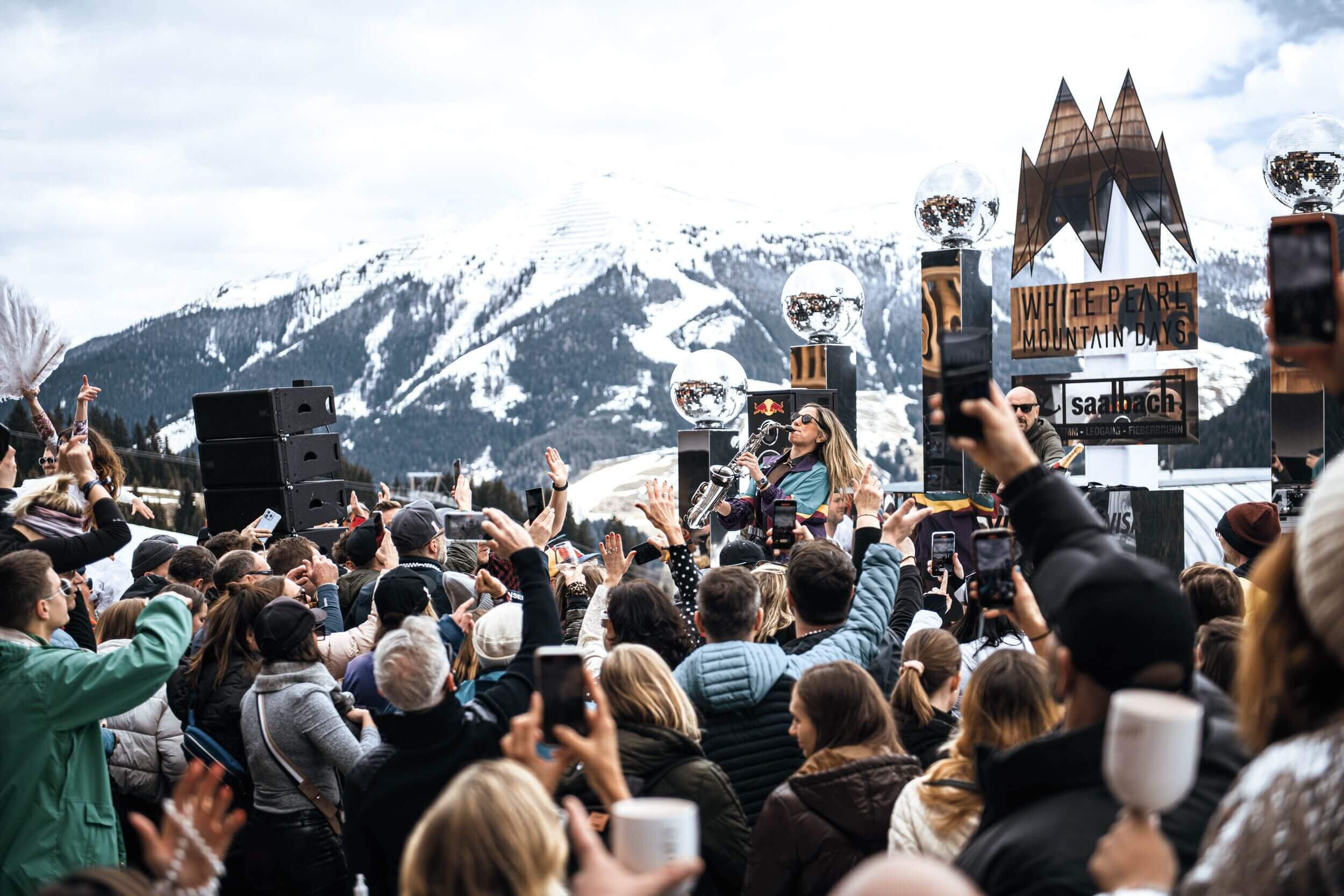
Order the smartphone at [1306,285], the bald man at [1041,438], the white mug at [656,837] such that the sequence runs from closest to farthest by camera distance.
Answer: the white mug at [656,837], the smartphone at [1306,285], the bald man at [1041,438]

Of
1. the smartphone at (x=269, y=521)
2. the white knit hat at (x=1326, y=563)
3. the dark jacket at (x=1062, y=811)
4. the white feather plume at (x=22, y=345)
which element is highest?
the white feather plume at (x=22, y=345)

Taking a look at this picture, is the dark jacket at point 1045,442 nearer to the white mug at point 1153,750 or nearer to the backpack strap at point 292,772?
the backpack strap at point 292,772

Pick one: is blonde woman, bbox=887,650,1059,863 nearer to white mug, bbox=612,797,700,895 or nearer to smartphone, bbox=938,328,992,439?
smartphone, bbox=938,328,992,439

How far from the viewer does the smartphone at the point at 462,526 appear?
6.63m

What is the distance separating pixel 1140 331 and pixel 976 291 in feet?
5.30

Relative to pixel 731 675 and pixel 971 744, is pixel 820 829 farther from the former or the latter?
pixel 731 675

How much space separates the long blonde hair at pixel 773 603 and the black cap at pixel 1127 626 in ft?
8.80

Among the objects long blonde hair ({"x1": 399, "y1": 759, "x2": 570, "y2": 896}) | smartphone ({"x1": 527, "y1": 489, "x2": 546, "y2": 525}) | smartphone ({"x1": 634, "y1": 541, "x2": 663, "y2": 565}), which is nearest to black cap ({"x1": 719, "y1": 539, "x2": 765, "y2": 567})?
smartphone ({"x1": 634, "y1": 541, "x2": 663, "y2": 565})

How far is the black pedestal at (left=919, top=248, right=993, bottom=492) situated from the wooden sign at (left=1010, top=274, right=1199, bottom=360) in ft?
2.67

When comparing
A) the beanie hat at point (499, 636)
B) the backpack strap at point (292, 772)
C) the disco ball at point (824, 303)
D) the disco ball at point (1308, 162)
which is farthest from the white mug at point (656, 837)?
the disco ball at point (824, 303)

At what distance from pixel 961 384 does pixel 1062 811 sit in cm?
71

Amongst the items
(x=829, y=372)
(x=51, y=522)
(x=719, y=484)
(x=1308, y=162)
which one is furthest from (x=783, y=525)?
(x=1308, y=162)

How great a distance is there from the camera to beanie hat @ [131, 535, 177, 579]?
6.18m

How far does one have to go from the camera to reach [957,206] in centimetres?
774
